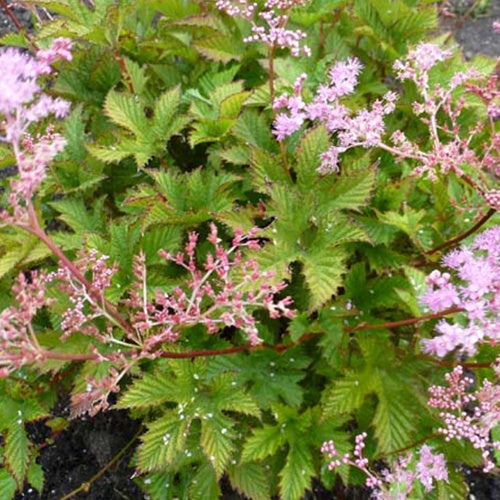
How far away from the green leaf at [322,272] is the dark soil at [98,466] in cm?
122

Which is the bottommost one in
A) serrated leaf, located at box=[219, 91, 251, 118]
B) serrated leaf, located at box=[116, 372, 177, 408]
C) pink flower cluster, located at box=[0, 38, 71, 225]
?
serrated leaf, located at box=[116, 372, 177, 408]

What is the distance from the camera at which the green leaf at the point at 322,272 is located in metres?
1.76

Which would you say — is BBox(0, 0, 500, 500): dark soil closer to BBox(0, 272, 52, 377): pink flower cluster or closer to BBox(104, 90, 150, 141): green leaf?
BBox(104, 90, 150, 141): green leaf

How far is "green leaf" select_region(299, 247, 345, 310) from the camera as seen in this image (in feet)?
5.77

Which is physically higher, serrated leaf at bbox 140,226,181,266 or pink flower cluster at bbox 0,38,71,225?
pink flower cluster at bbox 0,38,71,225

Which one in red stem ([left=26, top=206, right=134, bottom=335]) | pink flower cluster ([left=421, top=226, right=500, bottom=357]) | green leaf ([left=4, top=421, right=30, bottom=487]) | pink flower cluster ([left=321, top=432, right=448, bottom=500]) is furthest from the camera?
green leaf ([left=4, top=421, right=30, bottom=487])

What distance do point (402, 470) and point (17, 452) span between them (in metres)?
1.22

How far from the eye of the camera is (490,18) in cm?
450

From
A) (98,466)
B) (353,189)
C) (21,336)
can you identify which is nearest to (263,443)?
(353,189)

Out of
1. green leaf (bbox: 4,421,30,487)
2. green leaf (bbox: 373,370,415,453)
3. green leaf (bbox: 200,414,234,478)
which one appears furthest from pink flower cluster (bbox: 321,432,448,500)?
green leaf (bbox: 4,421,30,487)

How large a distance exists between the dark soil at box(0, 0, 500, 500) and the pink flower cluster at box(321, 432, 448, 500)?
78cm

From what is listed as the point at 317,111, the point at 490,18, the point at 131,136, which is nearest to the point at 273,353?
the point at 317,111

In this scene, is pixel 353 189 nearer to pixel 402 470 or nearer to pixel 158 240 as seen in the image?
pixel 158 240

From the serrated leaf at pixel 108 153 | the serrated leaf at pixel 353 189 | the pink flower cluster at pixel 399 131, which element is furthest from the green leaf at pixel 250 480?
the serrated leaf at pixel 108 153
